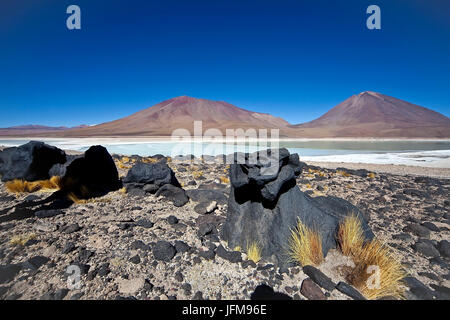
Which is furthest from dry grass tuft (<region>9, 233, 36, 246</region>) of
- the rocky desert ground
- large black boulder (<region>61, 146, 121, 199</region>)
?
large black boulder (<region>61, 146, 121, 199</region>)

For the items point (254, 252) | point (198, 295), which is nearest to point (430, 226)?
point (254, 252)

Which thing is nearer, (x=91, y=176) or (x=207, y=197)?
(x=207, y=197)

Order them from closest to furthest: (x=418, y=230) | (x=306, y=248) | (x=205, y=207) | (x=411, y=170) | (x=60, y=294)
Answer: (x=60, y=294)
(x=306, y=248)
(x=418, y=230)
(x=205, y=207)
(x=411, y=170)

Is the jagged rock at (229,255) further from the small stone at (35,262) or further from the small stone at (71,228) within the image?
the small stone at (71,228)

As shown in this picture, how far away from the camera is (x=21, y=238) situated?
2.96 metres

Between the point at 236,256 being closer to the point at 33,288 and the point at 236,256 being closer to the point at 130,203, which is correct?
the point at 33,288

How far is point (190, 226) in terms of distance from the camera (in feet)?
12.3

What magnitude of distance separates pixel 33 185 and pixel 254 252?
555 centimetres

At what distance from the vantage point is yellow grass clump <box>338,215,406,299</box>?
7.27 ft

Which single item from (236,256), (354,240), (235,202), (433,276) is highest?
(235,202)

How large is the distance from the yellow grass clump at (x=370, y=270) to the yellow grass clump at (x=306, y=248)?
0.35 m

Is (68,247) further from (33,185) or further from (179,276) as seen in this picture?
(33,185)
